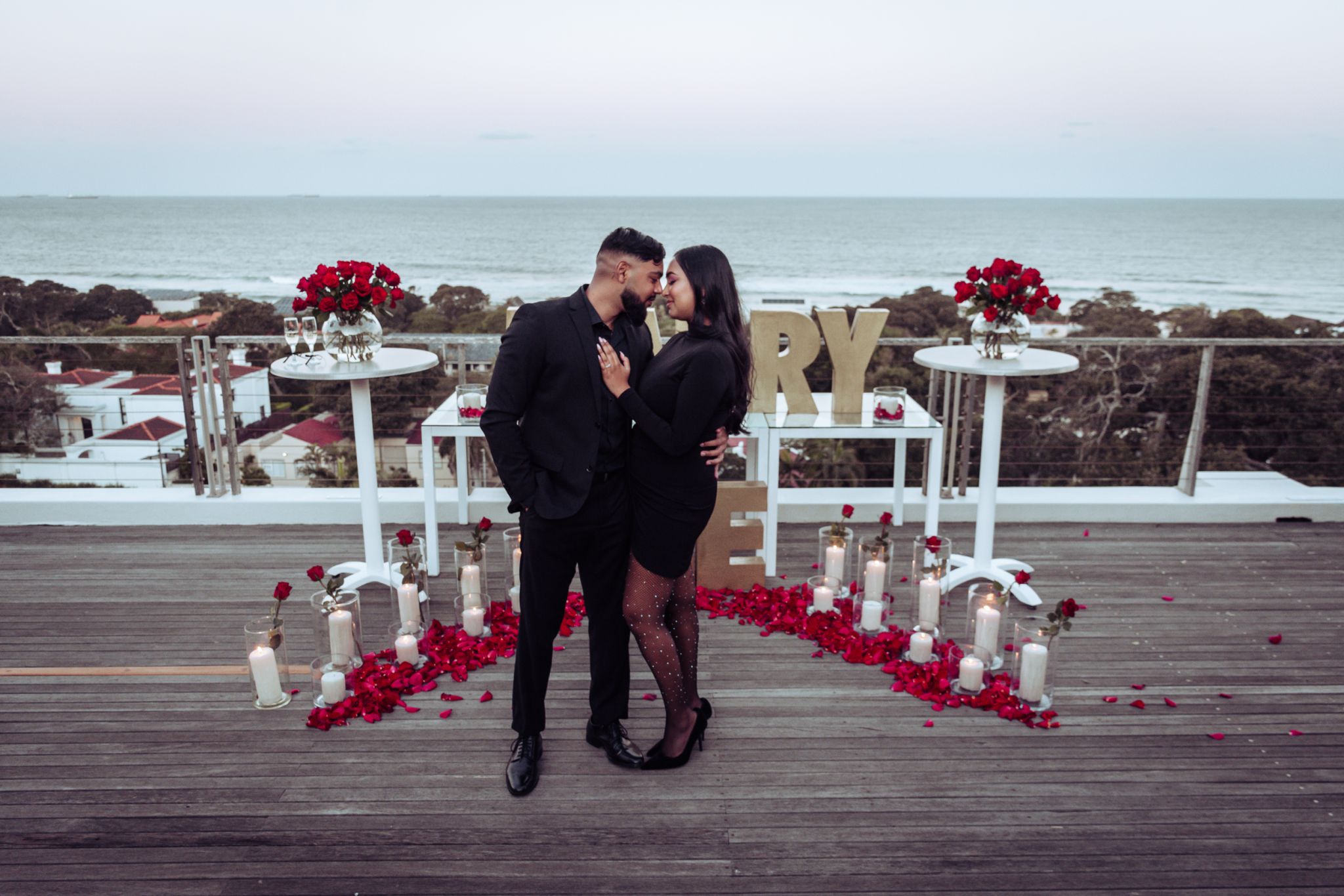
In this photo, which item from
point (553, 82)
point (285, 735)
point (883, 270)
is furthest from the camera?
point (883, 270)

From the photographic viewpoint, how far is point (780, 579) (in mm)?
4406

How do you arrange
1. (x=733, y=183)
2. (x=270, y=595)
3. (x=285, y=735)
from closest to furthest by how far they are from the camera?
(x=285, y=735)
(x=270, y=595)
(x=733, y=183)

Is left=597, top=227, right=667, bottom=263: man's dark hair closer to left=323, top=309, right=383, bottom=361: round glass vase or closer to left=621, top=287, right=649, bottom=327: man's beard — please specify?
left=621, top=287, right=649, bottom=327: man's beard

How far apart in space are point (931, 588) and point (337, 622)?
230 cm

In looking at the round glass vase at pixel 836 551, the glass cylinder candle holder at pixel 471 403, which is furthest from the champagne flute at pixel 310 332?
the round glass vase at pixel 836 551

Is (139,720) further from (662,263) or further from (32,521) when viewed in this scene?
(32,521)

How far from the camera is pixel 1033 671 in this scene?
3160 millimetres

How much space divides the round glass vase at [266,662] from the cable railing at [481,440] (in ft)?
5.40

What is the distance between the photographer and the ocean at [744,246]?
38656 mm

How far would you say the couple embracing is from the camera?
8.06 feet

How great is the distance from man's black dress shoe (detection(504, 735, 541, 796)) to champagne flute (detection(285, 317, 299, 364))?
7.06 ft

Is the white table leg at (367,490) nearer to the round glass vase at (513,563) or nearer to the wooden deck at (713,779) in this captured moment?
the wooden deck at (713,779)

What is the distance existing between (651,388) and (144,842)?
187 cm

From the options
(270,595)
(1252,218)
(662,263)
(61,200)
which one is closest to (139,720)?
(270,595)
